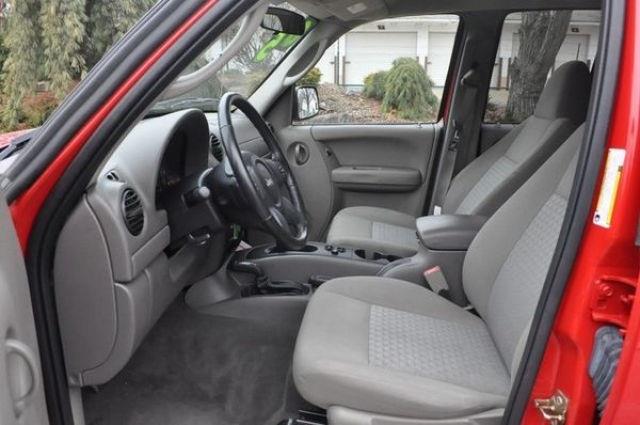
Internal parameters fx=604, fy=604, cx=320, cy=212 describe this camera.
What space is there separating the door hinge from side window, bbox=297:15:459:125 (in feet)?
8.26

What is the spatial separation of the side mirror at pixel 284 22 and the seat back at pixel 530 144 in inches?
44.4

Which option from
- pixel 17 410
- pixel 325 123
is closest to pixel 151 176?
pixel 17 410

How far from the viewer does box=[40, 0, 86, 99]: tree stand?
4672mm

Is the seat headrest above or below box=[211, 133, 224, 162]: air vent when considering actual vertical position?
above

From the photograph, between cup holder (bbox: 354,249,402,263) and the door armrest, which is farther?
the door armrest

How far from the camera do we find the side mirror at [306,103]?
11.4 ft

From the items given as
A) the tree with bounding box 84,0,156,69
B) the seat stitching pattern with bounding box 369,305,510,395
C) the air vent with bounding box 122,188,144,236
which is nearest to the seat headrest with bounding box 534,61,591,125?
the seat stitching pattern with bounding box 369,305,510,395

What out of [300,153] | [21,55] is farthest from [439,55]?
[21,55]

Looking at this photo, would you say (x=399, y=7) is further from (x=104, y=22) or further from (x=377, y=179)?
(x=104, y=22)

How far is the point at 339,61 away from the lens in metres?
3.83

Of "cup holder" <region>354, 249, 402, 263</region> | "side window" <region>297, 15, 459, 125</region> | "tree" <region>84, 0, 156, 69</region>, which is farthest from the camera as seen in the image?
"tree" <region>84, 0, 156, 69</region>

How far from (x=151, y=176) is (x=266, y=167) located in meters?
0.45

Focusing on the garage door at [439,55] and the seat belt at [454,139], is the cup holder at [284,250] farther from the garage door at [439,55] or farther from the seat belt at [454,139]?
the garage door at [439,55]

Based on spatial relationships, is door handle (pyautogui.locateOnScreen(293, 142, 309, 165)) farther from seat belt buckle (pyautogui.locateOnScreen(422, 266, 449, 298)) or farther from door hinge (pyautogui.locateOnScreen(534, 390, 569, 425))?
door hinge (pyautogui.locateOnScreen(534, 390, 569, 425))
